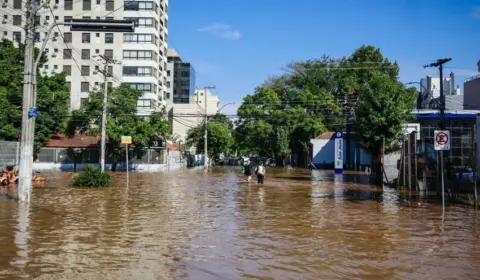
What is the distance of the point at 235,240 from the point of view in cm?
1075

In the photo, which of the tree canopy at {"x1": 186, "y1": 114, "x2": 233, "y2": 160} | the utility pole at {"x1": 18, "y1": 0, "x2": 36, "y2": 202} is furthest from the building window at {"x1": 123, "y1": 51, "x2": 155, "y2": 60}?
the utility pole at {"x1": 18, "y1": 0, "x2": 36, "y2": 202}

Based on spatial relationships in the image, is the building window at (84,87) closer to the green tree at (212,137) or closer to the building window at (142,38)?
the building window at (142,38)

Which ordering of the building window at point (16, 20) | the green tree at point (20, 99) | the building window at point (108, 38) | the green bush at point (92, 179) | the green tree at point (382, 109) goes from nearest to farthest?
the green bush at point (92, 179) < the green tree at point (382, 109) < the green tree at point (20, 99) < the building window at point (16, 20) < the building window at point (108, 38)

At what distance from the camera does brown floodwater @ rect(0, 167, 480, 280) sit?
793 cm

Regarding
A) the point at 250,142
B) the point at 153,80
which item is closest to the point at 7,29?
the point at 153,80

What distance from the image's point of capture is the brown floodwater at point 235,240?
7.93 m

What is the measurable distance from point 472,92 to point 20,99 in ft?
127

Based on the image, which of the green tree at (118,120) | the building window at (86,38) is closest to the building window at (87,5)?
the building window at (86,38)

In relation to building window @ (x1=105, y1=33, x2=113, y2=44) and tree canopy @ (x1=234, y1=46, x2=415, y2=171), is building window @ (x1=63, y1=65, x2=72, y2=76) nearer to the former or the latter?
building window @ (x1=105, y1=33, x2=113, y2=44)

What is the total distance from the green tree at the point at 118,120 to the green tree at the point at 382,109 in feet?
83.5

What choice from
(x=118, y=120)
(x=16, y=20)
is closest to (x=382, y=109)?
(x=118, y=120)

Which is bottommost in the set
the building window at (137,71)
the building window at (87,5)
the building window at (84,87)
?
the building window at (84,87)

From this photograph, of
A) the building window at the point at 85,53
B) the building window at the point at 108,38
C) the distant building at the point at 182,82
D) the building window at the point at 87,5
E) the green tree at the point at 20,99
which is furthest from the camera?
the distant building at the point at 182,82

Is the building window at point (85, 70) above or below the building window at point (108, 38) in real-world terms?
below
